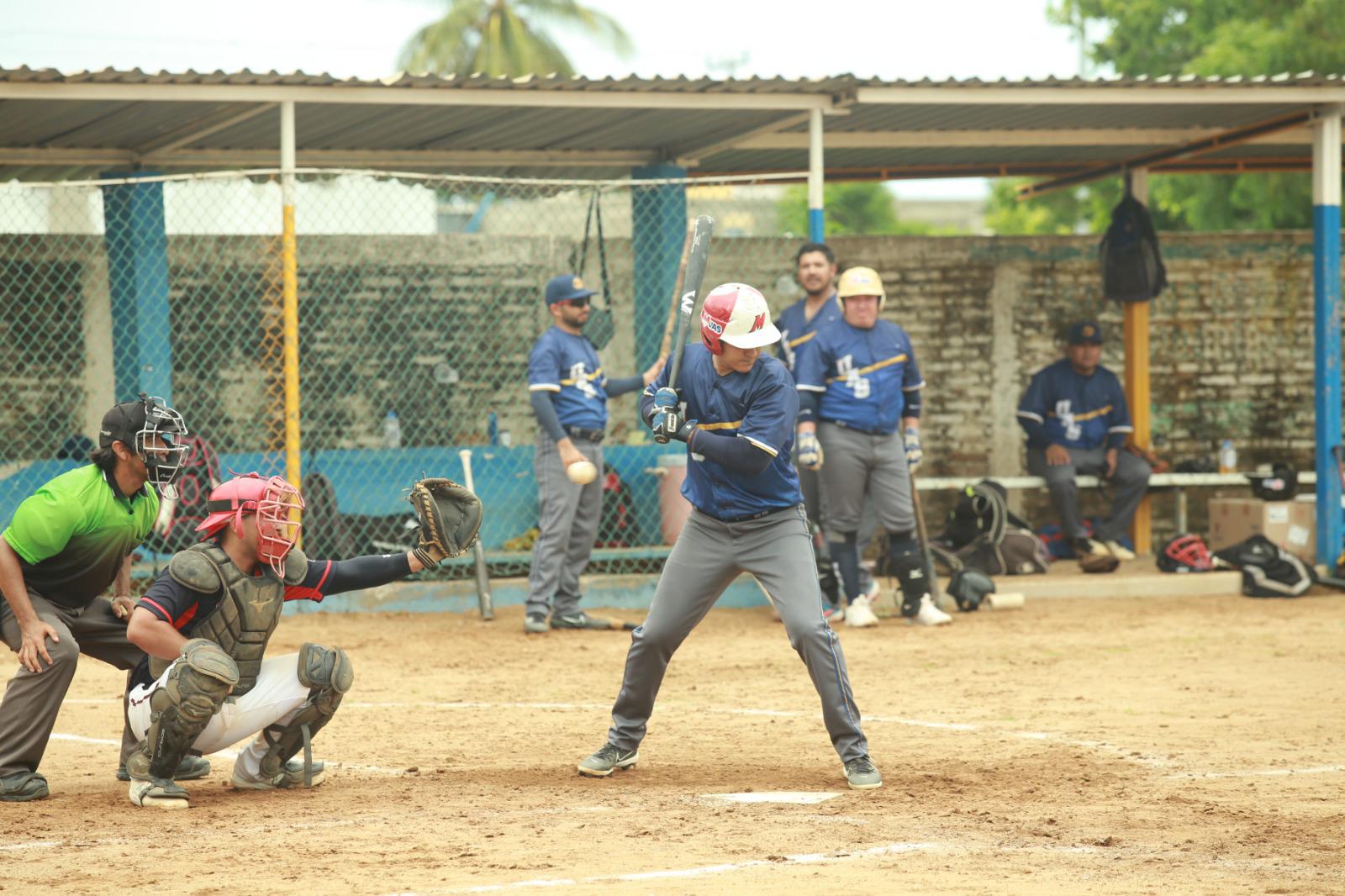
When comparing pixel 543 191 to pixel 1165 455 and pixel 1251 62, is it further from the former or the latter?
pixel 1251 62

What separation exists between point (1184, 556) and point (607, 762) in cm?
766

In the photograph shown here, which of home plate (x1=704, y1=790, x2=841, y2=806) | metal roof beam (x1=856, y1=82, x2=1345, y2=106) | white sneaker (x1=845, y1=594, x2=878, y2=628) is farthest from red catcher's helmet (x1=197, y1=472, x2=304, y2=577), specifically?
metal roof beam (x1=856, y1=82, x2=1345, y2=106)

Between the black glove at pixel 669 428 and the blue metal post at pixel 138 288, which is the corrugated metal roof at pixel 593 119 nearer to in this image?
the blue metal post at pixel 138 288

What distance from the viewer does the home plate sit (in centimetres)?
597

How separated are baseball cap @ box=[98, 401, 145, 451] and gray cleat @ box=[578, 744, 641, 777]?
2.12 metres

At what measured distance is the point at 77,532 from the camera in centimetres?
617

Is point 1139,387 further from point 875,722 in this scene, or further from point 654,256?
point 875,722

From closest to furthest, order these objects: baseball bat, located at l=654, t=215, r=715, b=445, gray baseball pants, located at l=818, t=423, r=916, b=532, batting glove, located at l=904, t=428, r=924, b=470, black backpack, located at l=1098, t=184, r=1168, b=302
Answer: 1. baseball bat, located at l=654, t=215, r=715, b=445
2. gray baseball pants, located at l=818, t=423, r=916, b=532
3. batting glove, located at l=904, t=428, r=924, b=470
4. black backpack, located at l=1098, t=184, r=1168, b=302

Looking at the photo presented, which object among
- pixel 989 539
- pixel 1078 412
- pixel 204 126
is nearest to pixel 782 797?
pixel 989 539

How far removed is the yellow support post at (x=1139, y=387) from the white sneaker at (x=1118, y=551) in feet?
1.50

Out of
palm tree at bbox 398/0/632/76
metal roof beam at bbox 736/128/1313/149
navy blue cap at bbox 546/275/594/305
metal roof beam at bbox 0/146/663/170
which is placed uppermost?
palm tree at bbox 398/0/632/76

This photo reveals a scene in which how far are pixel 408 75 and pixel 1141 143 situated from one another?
655 cm

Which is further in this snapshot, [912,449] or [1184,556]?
→ [1184,556]

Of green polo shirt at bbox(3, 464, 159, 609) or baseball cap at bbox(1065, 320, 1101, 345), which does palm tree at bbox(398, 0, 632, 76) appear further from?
green polo shirt at bbox(3, 464, 159, 609)
